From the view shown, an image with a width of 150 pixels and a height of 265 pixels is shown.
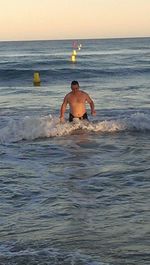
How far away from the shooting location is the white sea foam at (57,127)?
487 inches

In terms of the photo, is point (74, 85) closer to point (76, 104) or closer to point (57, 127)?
point (76, 104)

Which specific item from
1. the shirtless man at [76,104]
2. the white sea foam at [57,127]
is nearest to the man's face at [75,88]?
the shirtless man at [76,104]

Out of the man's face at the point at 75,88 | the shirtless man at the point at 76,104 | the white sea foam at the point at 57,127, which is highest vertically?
the man's face at the point at 75,88

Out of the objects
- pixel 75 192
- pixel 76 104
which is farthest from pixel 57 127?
pixel 75 192

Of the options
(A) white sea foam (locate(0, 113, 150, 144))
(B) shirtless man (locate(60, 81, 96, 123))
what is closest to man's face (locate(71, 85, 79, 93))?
(B) shirtless man (locate(60, 81, 96, 123))

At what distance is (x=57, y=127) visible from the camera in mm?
12641

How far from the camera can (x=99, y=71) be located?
1459 inches

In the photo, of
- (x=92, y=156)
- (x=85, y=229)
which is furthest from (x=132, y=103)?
(x=85, y=229)

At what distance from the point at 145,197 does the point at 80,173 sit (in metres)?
1.76

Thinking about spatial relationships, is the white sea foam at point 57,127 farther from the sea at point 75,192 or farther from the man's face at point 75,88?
the man's face at point 75,88

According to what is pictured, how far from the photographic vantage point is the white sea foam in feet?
40.5

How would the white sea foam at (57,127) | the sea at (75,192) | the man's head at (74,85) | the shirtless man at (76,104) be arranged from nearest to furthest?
1. the sea at (75,192)
2. the white sea foam at (57,127)
3. the man's head at (74,85)
4. the shirtless man at (76,104)

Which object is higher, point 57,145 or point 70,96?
point 70,96

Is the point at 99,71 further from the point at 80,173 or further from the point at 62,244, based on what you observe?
the point at 62,244
